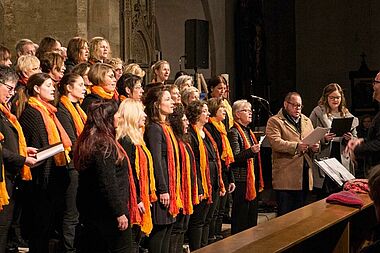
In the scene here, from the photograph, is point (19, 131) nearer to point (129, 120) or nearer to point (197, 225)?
point (129, 120)

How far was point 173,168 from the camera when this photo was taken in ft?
21.3

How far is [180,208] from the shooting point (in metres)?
6.59

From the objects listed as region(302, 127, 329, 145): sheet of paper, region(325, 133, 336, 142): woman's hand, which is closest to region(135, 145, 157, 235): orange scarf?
region(302, 127, 329, 145): sheet of paper

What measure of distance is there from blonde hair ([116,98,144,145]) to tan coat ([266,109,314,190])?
2554 millimetres

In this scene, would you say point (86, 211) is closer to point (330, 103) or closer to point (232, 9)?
point (330, 103)

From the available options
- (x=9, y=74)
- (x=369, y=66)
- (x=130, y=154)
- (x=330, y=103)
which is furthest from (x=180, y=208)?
(x=369, y=66)

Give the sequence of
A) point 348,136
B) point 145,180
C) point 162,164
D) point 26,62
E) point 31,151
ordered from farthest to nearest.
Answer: point 348,136, point 26,62, point 162,164, point 145,180, point 31,151

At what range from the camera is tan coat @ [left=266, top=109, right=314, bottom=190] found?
8.05m

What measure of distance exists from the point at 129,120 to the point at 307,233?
1.62m

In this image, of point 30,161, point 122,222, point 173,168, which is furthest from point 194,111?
point 122,222

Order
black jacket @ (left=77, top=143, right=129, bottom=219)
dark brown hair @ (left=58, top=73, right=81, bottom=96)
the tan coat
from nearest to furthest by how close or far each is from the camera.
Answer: black jacket @ (left=77, top=143, right=129, bottom=219) → dark brown hair @ (left=58, top=73, right=81, bottom=96) → the tan coat

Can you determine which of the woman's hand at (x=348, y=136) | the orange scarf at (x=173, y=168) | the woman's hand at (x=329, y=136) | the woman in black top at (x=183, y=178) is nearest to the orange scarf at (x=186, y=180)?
the woman in black top at (x=183, y=178)

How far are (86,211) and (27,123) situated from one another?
1076 mm

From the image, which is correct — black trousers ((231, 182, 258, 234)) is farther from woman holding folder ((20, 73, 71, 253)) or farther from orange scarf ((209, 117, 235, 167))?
woman holding folder ((20, 73, 71, 253))
